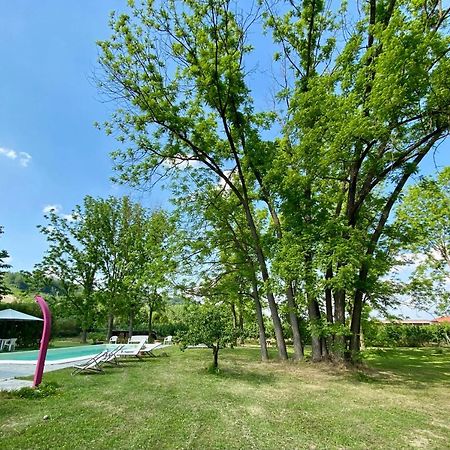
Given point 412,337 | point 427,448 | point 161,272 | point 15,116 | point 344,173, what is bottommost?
point 427,448

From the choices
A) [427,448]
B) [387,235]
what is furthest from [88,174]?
[427,448]

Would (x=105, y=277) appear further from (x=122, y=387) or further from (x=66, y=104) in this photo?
(x=122, y=387)

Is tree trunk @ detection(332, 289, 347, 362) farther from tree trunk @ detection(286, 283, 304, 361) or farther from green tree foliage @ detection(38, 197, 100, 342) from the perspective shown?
green tree foliage @ detection(38, 197, 100, 342)

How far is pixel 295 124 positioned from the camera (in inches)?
509

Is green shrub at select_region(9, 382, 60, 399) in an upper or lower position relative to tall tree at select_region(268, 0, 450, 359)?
lower

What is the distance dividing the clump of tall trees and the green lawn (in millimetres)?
3087

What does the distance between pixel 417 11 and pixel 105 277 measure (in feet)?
79.7

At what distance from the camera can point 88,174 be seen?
19875 mm

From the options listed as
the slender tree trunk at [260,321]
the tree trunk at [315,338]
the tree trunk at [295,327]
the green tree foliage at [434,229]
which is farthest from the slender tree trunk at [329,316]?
the green tree foliage at [434,229]

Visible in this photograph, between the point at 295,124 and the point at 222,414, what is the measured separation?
10810 millimetres

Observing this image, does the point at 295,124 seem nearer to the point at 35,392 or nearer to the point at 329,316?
the point at 329,316

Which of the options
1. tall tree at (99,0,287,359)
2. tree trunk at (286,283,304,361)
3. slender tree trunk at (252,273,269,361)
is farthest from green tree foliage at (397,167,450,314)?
tall tree at (99,0,287,359)

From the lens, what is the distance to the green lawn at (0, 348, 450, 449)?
4602 millimetres

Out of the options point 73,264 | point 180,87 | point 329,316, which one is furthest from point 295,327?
point 73,264
